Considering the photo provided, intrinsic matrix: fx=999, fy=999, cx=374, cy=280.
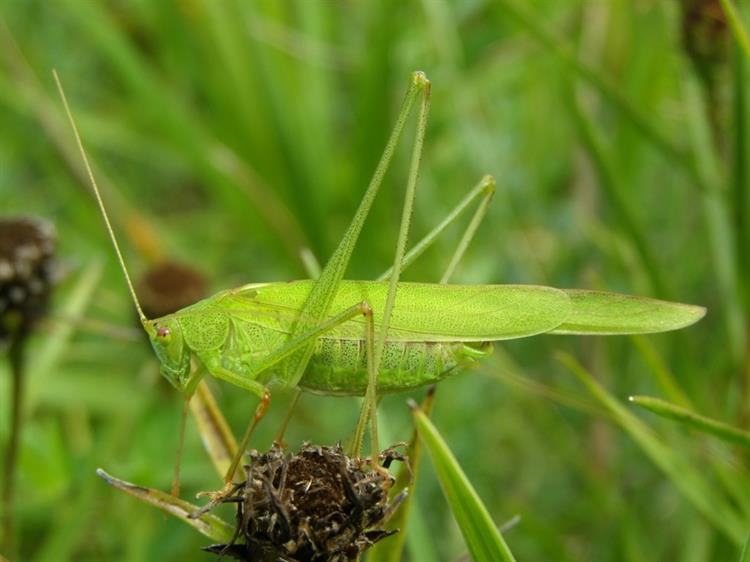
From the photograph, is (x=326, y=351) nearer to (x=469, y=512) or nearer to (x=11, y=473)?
(x=469, y=512)

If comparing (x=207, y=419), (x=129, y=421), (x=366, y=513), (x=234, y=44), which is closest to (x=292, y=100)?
(x=234, y=44)

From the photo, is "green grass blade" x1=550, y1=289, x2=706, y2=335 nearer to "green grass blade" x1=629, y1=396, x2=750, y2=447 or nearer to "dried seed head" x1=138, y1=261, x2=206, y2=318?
"green grass blade" x1=629, y1=396, x2=750, y2=447

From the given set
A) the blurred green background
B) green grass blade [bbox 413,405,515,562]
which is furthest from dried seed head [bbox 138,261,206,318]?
green grass blade [bbox 413,405,515,562]

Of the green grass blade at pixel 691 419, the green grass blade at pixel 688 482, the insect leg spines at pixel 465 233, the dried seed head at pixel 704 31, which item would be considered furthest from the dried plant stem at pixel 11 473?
the dried seed head at pixel 704 31

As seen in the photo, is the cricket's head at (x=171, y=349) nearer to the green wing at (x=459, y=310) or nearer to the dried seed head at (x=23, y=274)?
the green wing at (x=459, y=310)

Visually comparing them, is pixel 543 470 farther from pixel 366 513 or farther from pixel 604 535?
pixel 366 513

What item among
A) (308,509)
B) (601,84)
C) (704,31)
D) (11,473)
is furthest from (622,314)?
(11,473)
